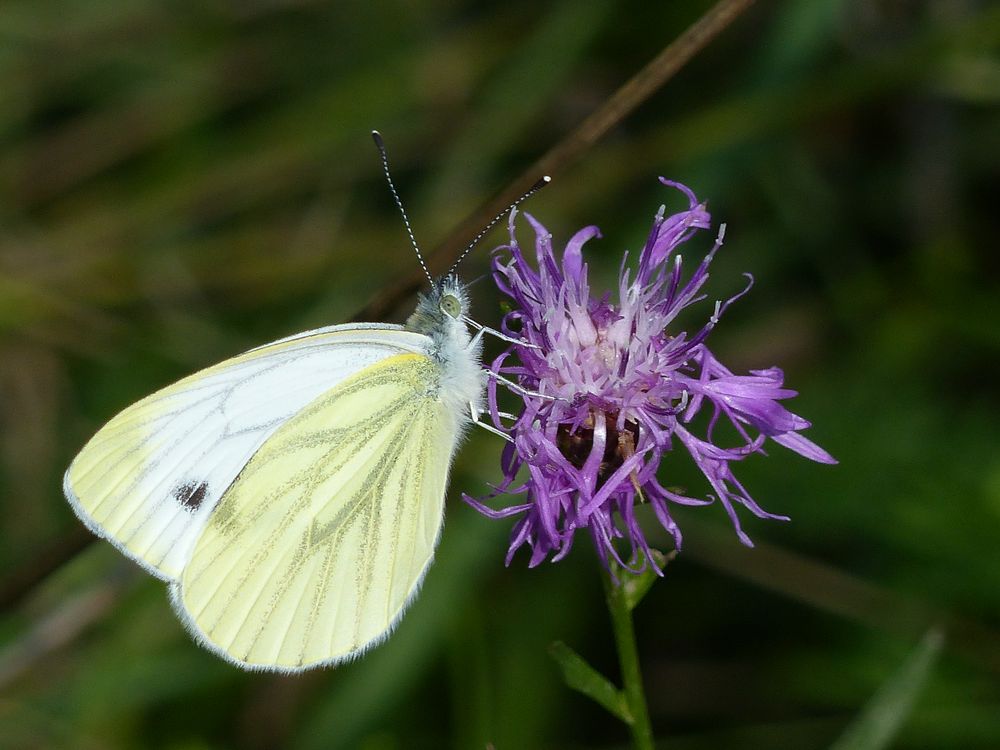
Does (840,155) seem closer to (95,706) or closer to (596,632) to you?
(596,632)

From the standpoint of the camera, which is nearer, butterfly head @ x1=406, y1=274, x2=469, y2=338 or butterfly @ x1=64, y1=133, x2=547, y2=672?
butterfly @ x1=64, y1=133, x2=547, y2=672

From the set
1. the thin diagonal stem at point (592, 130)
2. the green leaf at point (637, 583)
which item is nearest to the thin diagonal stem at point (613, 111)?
the thin diagonal stem at point (592, 130)

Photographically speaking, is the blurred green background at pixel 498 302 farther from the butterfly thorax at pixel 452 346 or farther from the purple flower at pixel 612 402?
the purple flower at pixel 612 402

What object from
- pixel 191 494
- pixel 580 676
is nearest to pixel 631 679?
pixel 580 676

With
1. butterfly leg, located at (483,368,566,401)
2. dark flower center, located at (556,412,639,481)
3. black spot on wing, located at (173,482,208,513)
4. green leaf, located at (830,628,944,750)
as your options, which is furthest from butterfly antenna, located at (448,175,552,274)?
green leaf, located at (830,628,944,750)

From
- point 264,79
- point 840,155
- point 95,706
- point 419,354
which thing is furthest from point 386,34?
point 95,706

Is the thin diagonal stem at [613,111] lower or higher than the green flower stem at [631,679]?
higher

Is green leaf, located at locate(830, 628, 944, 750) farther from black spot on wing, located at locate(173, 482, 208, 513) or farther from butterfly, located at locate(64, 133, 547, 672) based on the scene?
black spot on wing, located at locate(173, 482, 208, 513)
